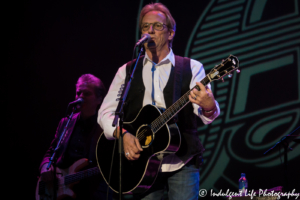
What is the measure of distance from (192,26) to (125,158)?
2.69 m

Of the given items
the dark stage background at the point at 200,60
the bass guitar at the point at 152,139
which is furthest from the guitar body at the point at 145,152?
the dark stage background at the point at 200,60

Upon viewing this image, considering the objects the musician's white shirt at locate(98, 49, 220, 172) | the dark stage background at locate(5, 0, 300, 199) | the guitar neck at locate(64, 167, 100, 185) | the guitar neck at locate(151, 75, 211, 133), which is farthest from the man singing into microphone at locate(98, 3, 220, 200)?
the dark stage background at locate(5, 0, 300, 199)

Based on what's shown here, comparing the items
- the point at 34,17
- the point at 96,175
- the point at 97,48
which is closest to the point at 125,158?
the point at 96,175

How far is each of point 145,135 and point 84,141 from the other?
1883mm

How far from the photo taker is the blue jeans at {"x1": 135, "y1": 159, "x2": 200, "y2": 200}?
2.17m

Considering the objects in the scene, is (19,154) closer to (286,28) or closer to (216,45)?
(216,45)

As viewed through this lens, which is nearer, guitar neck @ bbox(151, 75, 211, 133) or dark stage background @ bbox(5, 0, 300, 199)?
guitar neck @ bbox(151, 75, 211, 133)

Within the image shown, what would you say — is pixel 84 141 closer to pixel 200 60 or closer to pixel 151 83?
pixel 151 83

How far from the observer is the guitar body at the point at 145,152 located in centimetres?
220

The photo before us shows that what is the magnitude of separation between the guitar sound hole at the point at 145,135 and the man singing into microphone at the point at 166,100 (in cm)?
6

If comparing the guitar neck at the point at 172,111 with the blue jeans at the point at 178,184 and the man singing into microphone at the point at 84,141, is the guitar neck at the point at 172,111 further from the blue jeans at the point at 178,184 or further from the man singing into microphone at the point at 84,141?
the man singing into microphone at the point at 84,141

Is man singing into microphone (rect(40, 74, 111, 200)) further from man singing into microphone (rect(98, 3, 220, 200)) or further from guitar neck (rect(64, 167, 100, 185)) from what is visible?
man singing into microphone (rect(98, 3, 220, 200))

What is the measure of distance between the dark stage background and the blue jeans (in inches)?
79.5

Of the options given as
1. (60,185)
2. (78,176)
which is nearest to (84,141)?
(78,176)
